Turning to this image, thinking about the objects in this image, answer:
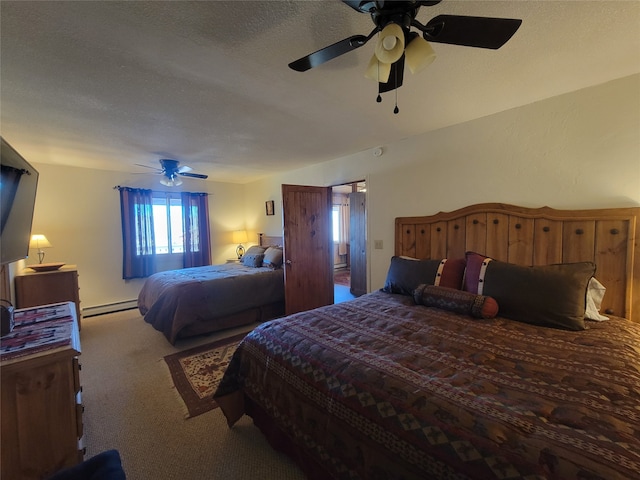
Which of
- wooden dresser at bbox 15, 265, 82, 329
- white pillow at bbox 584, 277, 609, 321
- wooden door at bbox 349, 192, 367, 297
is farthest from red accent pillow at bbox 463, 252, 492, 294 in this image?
wooden dresser at bbox 15, 265, 82, 329

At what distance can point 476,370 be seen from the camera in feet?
3.91

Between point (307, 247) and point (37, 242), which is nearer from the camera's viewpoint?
point (37, 242)

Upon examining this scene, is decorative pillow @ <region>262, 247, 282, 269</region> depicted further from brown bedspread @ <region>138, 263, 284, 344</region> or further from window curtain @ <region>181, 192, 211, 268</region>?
window curtain @ <region>181, 192, 211, 268</region>

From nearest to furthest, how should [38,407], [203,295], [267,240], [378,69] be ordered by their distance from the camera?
1. [38,407]
2. [378,69]
3. [203,295]
4. [267,240]

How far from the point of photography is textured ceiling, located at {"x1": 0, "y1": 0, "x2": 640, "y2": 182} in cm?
126

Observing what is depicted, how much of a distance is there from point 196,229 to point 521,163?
17.1 feet

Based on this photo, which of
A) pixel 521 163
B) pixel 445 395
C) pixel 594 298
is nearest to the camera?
pixel 445 395

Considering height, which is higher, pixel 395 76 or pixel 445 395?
pixel 395 76

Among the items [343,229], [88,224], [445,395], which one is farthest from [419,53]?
[343,229]

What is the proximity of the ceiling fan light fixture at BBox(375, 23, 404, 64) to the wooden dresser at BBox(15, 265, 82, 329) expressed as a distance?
4021 mm

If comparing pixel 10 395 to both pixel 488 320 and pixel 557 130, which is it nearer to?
pixel 488 320

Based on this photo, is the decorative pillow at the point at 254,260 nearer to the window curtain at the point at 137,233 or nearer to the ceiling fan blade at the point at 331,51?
the window curtain at the point at 137,233

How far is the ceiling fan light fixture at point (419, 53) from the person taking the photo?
1153 millimetres

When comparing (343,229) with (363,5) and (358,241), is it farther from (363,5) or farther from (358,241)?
(363,5)
